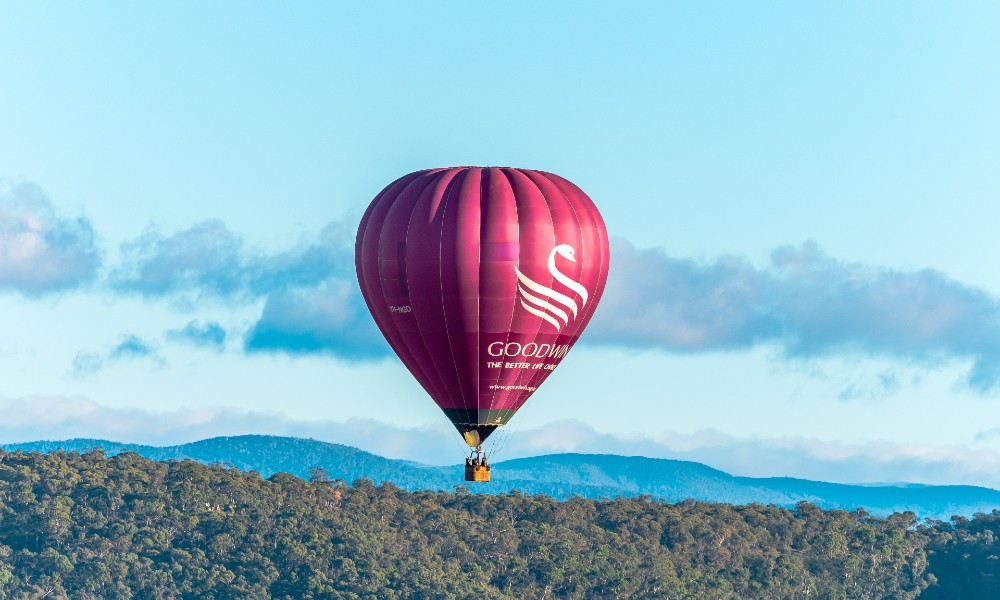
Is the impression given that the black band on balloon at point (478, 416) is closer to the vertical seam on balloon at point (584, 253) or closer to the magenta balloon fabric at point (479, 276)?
the magenta balloon fabric at point (479, 276)

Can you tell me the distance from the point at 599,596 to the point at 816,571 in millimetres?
20580

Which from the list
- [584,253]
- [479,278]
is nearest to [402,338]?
[479,278]

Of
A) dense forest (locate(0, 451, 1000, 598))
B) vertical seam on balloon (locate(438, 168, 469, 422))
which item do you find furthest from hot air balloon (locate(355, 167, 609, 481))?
dense forest (locate(0, 451, 1000, 598))

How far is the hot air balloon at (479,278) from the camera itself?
5634 centimetres

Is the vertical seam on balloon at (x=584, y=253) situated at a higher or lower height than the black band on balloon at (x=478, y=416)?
higher

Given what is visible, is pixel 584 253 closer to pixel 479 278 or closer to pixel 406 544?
pixel 479 278

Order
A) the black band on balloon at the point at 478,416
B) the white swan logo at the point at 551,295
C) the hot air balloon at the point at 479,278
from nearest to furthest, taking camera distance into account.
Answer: the hot air balloon at the point at 479,278 < the white swan logo at the point at 551,295 < the black band on balloon at the point at 478,416

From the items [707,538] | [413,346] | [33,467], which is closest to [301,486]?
[33,467]

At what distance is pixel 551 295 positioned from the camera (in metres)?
57.5

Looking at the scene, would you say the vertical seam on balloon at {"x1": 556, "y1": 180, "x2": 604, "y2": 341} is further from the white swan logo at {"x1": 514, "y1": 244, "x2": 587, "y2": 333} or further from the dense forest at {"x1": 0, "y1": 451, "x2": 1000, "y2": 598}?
the dense forest at {"x1": 0, "y1": 451, "x2": 1000, "y2": 598}

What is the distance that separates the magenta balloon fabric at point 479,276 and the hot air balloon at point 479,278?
3cm

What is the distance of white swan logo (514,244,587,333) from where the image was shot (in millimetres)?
56719

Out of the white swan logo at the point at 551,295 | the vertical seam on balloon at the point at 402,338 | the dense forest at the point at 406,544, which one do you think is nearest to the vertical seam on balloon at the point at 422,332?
the vertical seam on balloon at the point at 402,338

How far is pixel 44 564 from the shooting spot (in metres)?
127
